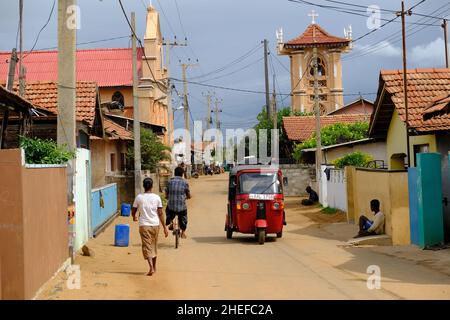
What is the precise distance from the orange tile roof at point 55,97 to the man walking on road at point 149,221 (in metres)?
9.40

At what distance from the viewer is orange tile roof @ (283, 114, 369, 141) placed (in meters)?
48.0

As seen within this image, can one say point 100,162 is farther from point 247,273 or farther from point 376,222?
point 247,273

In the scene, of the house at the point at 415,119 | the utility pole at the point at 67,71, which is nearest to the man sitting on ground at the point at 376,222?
the house at the point at 415,119

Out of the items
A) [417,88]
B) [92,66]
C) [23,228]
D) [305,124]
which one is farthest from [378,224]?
[92,66]

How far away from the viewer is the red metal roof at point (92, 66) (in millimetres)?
56031

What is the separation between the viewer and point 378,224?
1889 cm

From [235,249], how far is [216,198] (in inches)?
984

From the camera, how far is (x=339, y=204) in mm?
30672

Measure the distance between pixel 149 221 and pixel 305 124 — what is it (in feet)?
123

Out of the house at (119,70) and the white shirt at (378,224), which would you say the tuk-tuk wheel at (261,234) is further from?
the house at (119,70)

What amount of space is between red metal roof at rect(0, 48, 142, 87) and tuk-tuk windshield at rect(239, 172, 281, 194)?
3741 cm

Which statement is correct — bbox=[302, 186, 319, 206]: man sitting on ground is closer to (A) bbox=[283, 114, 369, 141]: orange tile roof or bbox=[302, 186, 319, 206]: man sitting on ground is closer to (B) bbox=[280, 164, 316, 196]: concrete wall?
(B) bbox=[280, 164, 316, 196]: concrete wall

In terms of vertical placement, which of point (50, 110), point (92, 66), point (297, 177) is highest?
point (92, 66)

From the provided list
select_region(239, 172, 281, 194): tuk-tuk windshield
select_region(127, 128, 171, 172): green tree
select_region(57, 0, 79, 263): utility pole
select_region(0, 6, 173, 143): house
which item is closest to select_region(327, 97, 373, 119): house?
select_region(0, 6, 173, 143): house
